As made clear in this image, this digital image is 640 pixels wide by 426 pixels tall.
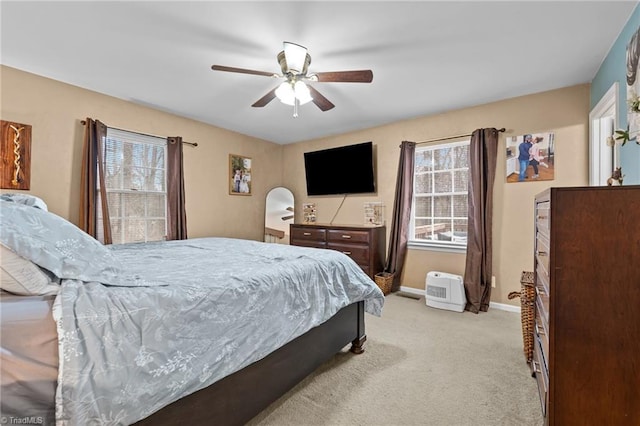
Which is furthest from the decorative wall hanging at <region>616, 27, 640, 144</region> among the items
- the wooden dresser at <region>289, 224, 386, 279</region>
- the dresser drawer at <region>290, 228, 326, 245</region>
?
the dresser drawer at <region>290, 228, 326, 245</region>

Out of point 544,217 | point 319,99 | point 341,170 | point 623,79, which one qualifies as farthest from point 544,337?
point 341,170

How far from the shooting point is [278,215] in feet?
16.8

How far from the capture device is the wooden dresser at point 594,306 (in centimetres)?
115

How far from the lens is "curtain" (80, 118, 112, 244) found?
290 centimetres

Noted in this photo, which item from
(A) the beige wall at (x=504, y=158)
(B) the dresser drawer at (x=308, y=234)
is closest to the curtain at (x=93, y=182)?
(B) the dresser drawer at (x=308, y=234)

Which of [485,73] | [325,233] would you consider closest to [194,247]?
[325,233]

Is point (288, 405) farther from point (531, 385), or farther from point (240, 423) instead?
point (531, 385)

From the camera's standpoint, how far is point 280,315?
5.19ft

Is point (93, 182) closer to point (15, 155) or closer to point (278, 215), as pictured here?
point (15, 155)

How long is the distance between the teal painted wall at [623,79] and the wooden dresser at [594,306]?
3.31ft

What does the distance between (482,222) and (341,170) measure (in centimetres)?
219

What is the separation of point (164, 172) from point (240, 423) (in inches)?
127

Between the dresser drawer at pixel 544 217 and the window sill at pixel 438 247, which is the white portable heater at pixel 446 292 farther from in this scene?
the dresser drawer at pixel 544 217

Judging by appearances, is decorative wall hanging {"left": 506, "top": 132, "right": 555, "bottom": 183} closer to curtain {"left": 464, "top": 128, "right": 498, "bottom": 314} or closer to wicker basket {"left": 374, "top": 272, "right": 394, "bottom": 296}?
curtain {"left": 464, "top": 128, "right": 498, "bottom": 314}
